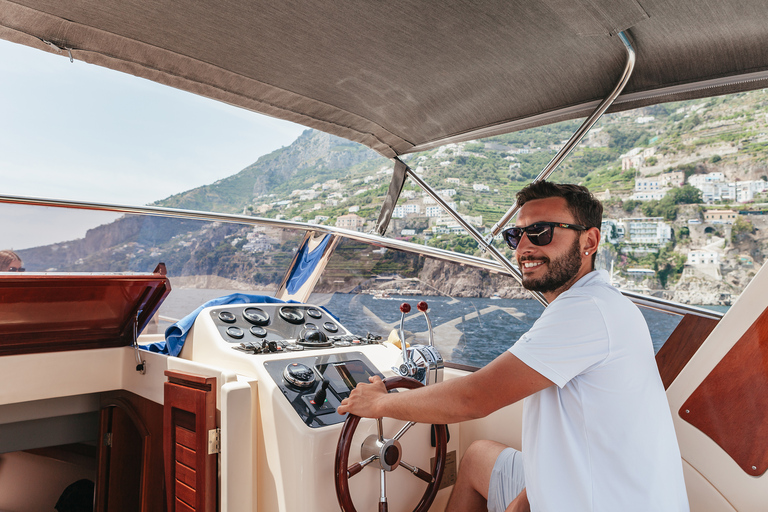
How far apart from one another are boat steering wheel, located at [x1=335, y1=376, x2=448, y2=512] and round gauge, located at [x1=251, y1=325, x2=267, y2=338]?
71 cm

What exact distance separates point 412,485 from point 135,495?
4.36ft

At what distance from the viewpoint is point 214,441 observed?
147cm

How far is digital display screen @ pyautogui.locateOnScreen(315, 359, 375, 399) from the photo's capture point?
5.46 ft

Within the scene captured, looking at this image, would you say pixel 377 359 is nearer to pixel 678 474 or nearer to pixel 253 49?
pixel 678 474

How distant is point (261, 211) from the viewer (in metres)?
27.5

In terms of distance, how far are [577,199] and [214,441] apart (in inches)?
51.9

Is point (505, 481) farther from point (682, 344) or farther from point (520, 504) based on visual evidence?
point (682, 344)

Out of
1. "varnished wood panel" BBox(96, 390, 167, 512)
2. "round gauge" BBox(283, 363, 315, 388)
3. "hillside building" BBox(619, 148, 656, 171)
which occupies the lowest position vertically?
"varnished wood panel" BBox(96, 390, 167, 512)

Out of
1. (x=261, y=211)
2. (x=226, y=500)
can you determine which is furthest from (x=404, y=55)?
(x=261, y=211)

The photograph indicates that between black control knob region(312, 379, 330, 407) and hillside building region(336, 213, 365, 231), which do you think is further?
hillside building region(336, 213, 365, 231)

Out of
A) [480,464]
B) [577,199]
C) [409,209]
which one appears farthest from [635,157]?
[480,464]

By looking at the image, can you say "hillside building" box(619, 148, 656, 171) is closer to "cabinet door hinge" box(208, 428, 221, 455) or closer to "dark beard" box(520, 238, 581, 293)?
"dark beard" box(520, 238, 581, 293)

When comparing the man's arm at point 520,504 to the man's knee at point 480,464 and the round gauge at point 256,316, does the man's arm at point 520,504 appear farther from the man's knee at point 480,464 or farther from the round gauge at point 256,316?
the round gauge at point 256,316

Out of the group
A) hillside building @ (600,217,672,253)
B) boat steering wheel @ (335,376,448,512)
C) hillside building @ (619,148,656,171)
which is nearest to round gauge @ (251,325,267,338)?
boat steering wheel @ (335,376,448,512)
